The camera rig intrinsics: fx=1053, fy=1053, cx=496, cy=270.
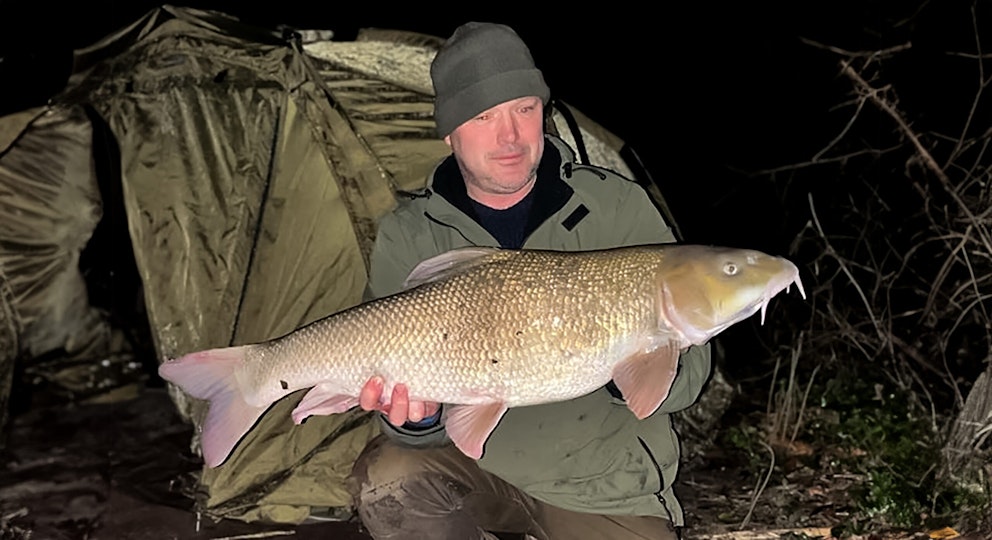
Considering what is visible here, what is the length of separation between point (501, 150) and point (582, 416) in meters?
0.71

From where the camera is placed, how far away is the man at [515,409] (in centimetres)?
266

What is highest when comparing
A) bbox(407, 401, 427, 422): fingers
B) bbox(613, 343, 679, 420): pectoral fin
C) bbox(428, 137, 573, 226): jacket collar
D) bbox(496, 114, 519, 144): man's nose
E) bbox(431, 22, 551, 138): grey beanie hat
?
bbox(431, 22, 551, 138): grey beanie hat

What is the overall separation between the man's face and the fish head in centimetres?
57

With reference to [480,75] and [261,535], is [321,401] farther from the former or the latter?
[261,535]

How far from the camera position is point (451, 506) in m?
2.72

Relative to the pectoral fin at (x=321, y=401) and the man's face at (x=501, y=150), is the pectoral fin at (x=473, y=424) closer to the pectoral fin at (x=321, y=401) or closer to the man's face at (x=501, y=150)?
the pectoral fin at (x=321, y=401)

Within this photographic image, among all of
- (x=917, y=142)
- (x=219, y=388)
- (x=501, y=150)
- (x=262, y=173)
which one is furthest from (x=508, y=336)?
(x=917, y=142)

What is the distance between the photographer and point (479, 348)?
7.77 ft

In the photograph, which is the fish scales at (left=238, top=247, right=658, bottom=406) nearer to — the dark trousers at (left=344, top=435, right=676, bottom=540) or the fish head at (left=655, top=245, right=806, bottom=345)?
the fish head at (left=655, top=245, right=806, bottom=345)

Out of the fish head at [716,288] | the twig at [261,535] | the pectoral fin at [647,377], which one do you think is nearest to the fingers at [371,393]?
the pectoral fin at [647,377]

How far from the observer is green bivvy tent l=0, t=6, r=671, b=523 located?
3.88m

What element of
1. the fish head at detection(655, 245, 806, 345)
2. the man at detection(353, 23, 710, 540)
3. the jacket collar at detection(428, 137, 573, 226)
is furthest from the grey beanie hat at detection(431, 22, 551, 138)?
the fish head at detection(655, 245, 806, 345)

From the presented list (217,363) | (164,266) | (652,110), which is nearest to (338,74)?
(164,266)

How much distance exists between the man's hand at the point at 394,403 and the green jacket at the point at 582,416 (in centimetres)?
17
